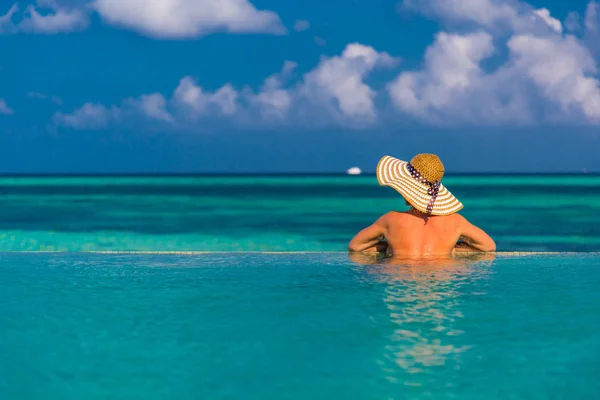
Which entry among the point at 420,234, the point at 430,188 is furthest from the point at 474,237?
the point at 430,188

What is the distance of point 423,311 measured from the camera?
486 centimetres

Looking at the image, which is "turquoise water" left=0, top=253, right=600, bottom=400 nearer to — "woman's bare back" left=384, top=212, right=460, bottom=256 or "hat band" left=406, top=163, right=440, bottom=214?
"woman's bare back" left=384, top=212, right=460, bottom=256

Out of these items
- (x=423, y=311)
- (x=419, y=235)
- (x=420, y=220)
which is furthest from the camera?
(x=419, y=235)

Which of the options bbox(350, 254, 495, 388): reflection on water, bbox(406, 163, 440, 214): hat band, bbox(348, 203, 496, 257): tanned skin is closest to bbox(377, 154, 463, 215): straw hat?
bbox(406, 163, 440, 214): hat band

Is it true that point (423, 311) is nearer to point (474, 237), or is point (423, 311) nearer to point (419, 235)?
point (419, 235)

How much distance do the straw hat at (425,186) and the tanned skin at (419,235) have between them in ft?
0.39

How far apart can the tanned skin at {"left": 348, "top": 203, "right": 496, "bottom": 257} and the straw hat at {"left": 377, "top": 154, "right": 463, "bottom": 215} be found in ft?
0.39

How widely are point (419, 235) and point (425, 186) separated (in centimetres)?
48

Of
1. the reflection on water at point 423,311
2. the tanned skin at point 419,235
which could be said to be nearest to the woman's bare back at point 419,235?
the tanned skin at point 419,235

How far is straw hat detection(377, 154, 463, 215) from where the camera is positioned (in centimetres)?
588

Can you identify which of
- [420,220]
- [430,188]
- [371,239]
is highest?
[430,188]

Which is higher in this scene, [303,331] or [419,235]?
[419,235]

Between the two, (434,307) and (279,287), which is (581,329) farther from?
(279,287)

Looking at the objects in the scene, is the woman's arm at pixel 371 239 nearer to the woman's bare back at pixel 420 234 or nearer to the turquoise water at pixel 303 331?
the woman's bare back at pixel 420 234
